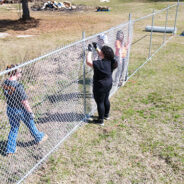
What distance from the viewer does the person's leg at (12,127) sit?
3.61 meters

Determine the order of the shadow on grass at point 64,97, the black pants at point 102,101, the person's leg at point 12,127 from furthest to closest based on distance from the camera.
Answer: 1. the shadow on grass at point 64,97
2. the black pants at point 102,101
3. the person's leg at point 12,127

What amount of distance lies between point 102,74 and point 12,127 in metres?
1.86

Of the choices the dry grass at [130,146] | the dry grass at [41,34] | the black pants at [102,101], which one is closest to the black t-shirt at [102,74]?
the black pants at [102,101]

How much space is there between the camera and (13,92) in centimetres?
338

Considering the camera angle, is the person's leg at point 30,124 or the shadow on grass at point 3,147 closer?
the person's leg at point 30,124

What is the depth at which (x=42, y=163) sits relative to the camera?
12.8 ft

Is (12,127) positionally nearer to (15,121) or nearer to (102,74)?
(15,121)

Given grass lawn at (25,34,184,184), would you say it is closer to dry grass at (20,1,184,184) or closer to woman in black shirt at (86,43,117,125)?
dry grass at (20,1,184,184)

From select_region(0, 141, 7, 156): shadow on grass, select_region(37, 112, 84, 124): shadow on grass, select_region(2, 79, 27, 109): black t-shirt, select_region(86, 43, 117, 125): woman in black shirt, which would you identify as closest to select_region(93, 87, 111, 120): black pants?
select_region(86, 43, 117, 125): woman in black shirt

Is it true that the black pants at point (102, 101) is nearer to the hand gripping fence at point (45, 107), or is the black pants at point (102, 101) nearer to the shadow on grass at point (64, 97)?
the hand gripping fence at point (45, 107)

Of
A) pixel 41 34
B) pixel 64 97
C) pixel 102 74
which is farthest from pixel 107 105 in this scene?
pixel 41 34

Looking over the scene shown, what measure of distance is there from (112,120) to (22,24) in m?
13.8

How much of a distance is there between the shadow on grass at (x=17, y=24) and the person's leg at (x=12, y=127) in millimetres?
13026

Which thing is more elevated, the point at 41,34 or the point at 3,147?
the point at 41,34
